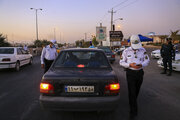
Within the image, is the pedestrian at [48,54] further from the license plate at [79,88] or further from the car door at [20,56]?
the car door at [20,56]

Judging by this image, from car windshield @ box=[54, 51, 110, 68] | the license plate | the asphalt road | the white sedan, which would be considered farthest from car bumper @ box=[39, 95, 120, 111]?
the white sedan

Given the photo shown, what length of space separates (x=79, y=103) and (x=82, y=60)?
141cm

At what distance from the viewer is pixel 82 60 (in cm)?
373

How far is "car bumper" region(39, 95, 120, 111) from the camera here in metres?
2.54

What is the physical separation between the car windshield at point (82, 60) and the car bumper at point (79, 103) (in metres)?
0.95

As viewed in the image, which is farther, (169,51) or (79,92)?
(169,51)

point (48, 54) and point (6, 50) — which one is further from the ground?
point (6, 50)

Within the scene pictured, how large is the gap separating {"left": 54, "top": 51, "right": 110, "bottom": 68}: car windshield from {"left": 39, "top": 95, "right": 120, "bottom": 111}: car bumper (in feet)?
3.13

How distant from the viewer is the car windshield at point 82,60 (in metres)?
3.39

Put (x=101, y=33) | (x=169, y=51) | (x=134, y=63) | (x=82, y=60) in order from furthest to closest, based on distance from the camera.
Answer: (x=101, y=33) → (x=169, y=51) → (x=82, y=60) → (x=134, y=63)

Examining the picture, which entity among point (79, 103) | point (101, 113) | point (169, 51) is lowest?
point (101, 113)

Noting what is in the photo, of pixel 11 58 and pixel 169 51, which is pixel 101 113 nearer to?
pixel 169 51

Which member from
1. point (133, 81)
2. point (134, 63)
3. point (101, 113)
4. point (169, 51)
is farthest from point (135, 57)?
point (169, 51)

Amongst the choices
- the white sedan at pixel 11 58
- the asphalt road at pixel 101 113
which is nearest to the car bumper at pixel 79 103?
the asphalt road at pixel 101 113
